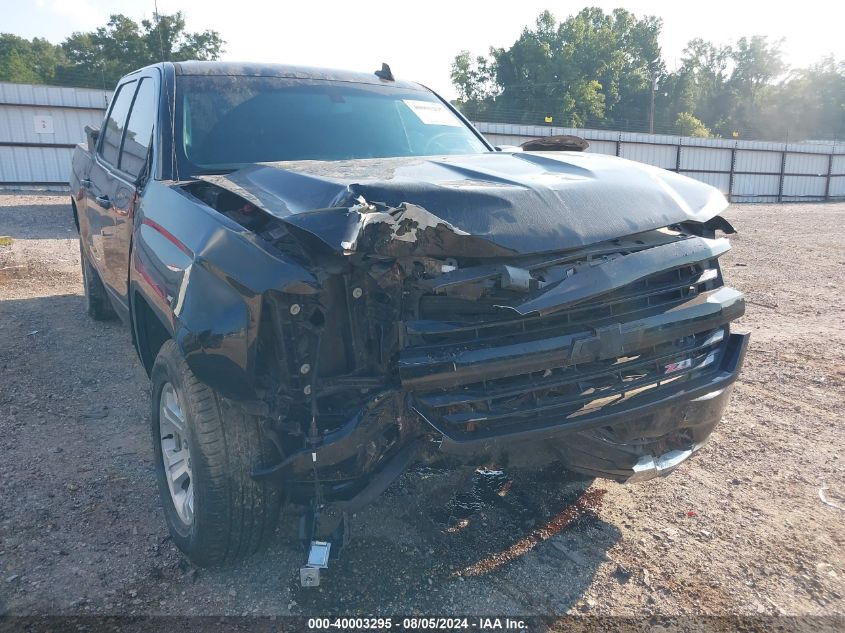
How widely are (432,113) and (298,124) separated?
3.24 feet

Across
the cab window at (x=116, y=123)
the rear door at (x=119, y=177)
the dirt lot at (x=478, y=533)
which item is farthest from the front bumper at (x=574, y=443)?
the cab window at (x=116, y=123)

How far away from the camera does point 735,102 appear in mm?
77188

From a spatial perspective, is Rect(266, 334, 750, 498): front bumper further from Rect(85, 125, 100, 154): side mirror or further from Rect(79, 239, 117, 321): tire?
Rect(79, 239, 117, 321): tire

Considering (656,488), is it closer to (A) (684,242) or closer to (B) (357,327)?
→ (A) (684,242)

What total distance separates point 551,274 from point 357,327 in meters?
0.69

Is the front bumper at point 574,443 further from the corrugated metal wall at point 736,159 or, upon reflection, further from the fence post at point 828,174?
the fence post at point 828,174

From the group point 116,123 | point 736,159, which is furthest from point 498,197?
point 736,159

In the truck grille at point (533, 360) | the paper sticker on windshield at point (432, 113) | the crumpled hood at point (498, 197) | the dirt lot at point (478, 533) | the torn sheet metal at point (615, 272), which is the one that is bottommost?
the dirt lot at point (478, 533)

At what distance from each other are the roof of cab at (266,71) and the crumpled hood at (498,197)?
1032 millimetres

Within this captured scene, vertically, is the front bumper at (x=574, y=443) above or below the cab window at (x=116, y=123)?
below

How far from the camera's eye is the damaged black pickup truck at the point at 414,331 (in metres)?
2.16

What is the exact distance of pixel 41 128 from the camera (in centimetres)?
1786

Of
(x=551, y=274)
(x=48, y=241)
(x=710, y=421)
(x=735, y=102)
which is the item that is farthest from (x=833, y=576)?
(x=735, y=102)

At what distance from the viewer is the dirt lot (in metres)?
2.50
